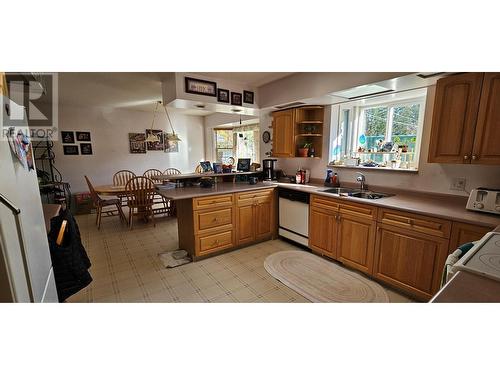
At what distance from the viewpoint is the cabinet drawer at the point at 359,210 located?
7.30ft

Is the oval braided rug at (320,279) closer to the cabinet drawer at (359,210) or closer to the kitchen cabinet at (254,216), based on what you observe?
the kitchen cabinet at (254,216)

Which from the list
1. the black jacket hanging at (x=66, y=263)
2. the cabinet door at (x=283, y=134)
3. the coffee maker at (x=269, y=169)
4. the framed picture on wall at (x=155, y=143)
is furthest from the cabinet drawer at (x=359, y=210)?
the framed picture on wall at (x=155, y=143)

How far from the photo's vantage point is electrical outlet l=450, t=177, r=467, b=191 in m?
2.12

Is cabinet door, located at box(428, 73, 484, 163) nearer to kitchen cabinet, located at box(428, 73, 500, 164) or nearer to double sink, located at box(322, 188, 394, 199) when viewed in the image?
kitchen cabinet, located at box(428, 73, 500, 164)

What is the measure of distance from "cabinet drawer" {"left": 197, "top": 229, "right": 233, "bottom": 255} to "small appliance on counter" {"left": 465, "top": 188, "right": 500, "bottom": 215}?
237 cm

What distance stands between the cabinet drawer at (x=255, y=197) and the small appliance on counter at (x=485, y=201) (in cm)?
205

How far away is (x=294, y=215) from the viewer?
310 centimetres

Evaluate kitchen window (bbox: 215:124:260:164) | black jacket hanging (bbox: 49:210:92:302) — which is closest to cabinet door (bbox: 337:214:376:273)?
black jacket hanging (bbox: 49:210:92:302)

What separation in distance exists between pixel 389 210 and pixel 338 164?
1186 millimetres

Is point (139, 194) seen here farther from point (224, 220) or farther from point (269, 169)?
point (269, 169)

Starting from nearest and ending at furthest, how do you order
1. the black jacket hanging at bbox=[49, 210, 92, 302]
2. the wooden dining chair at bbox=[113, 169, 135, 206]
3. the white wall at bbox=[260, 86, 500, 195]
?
the black jacket hanging at bbox=[49, 210, 92, 302] < the white wall at bbox=[260, 86, 500, 195] < the wooden dining chair at bbox=[113, 169, 135, 206]
